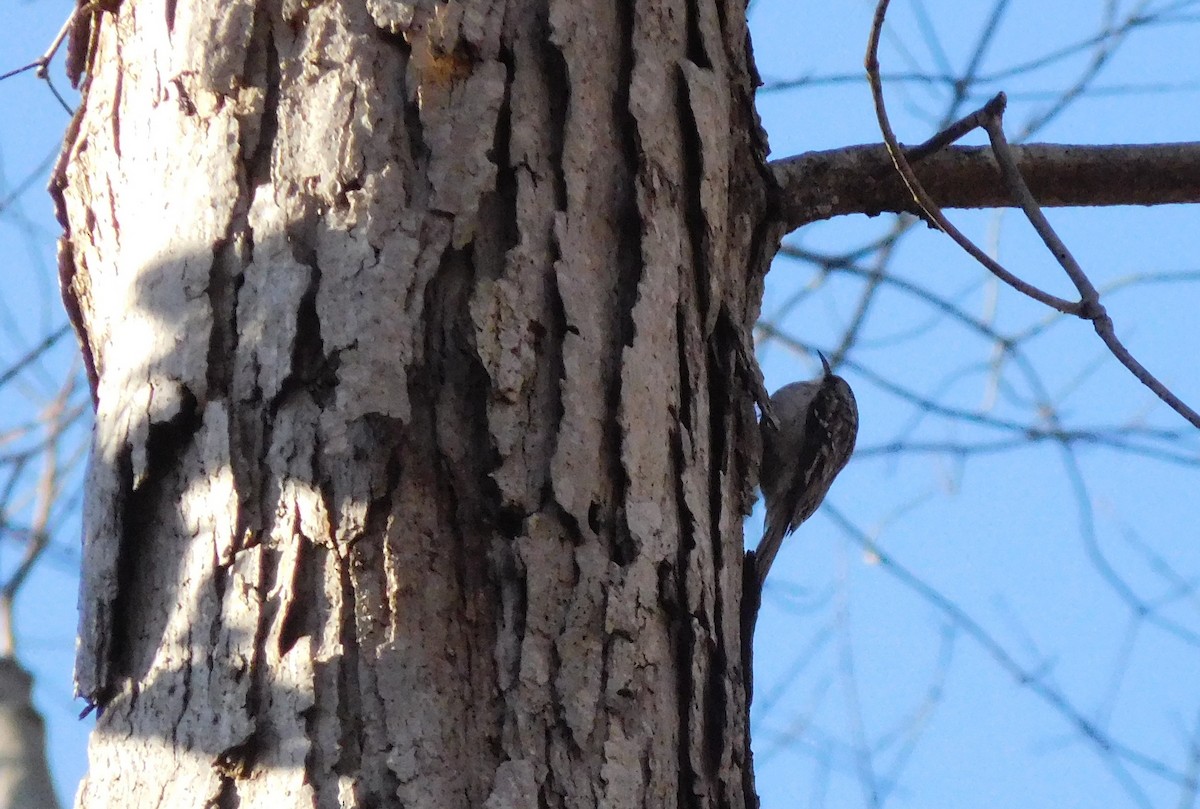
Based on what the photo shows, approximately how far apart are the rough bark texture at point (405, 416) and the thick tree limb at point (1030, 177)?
0.42 m

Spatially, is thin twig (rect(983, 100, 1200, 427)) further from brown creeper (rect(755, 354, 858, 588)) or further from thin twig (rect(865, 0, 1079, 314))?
brown creeper (rect(755, 354, 858, 588))

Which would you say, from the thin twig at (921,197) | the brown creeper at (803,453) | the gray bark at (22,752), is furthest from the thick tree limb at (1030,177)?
Result: the gray bark at (22,752)

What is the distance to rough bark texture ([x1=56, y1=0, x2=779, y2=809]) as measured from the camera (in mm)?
1308

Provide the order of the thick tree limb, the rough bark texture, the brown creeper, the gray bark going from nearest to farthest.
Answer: the rough bark texture → the thick tree limb → the gray bark → the brown creeper

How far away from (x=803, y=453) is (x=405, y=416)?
237 centimetres

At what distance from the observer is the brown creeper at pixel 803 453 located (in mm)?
3564

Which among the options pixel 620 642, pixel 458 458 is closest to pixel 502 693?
pixel 620 642

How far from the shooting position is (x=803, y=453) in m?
3.62

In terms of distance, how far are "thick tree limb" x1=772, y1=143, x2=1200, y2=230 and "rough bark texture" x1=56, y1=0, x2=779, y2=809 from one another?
16.4 inches

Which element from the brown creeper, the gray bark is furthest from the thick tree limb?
the gray bark

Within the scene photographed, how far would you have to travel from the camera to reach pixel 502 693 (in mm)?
1323

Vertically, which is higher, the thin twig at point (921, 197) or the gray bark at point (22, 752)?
the thin twig at point (921, 197)

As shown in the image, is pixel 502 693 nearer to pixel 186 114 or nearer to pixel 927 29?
pixel 186 114

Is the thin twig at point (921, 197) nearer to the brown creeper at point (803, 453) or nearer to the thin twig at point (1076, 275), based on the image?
the thin twig at point (1076, 275)
